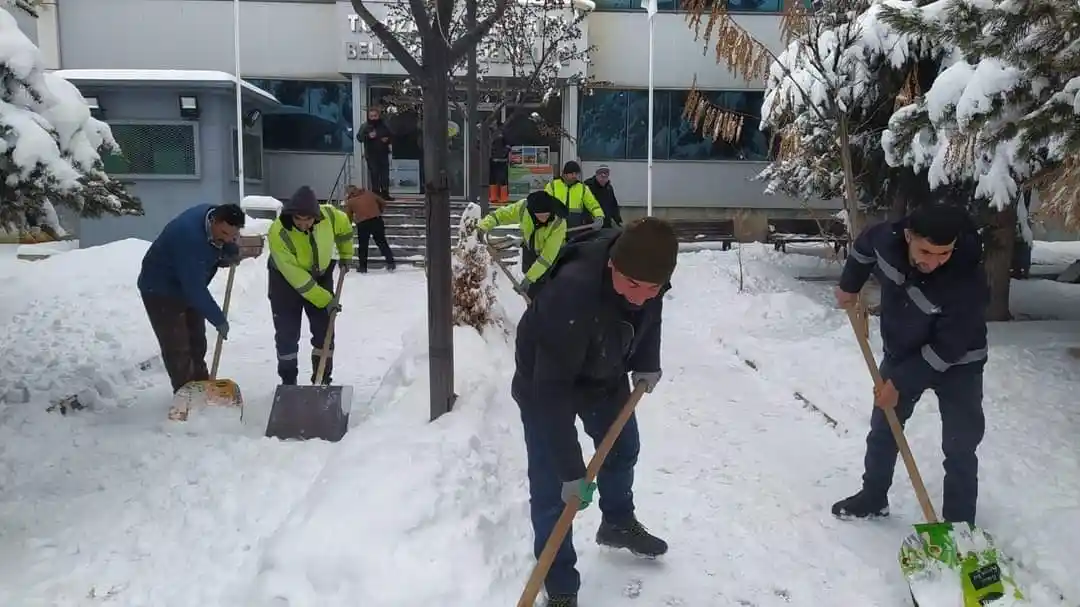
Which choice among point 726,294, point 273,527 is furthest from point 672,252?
point 726,294

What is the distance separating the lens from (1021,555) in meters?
3.67

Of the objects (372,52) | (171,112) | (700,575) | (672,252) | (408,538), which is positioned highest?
(372,52)

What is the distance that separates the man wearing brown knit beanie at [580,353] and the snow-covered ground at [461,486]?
0.45m

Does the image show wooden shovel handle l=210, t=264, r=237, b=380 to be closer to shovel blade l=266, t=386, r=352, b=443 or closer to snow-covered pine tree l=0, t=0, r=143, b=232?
shovel blade l=266, t=386, r=352, b=443

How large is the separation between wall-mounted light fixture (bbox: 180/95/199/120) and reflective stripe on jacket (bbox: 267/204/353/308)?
10572mm

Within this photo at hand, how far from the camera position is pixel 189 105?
15.2m

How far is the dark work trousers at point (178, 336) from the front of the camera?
18.6 ft

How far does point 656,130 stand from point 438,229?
14256 mm

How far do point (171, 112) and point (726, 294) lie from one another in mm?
10759

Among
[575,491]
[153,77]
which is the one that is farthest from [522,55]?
[575,491]

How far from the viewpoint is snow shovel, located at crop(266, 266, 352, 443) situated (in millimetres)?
5199

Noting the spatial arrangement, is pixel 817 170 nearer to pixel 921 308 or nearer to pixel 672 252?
pixel 921 308

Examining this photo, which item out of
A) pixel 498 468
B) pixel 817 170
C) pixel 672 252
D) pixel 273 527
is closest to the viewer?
pixel 672 252

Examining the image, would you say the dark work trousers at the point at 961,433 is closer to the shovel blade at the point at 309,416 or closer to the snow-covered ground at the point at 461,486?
the snow-covered ground at the point at 461,486
